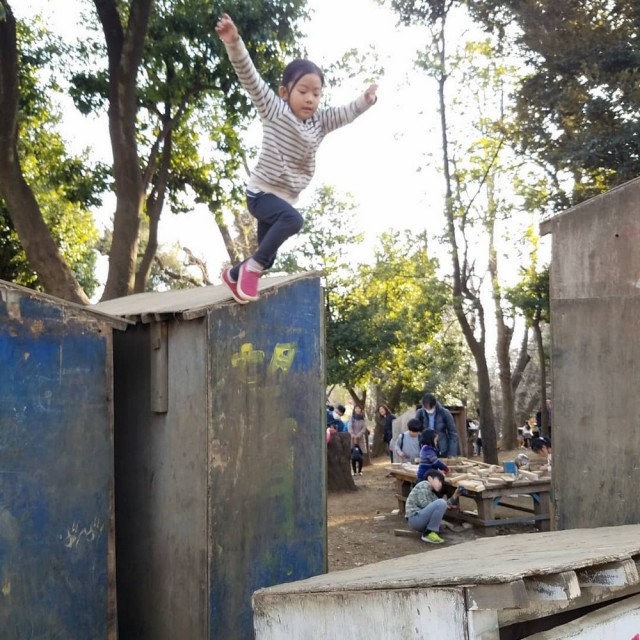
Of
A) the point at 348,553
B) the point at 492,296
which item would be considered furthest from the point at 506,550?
the point at 492,296

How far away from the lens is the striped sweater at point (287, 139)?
4.22 meters

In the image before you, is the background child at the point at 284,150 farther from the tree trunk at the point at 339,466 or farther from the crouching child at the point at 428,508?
the tree trunk at the point at 339,466

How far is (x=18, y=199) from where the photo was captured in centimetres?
885

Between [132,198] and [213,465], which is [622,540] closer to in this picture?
[213,465]

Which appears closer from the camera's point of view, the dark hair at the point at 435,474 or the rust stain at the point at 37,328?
the rust stain at the point at 37,328

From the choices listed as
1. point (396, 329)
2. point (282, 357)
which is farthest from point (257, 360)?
point (396, 329)

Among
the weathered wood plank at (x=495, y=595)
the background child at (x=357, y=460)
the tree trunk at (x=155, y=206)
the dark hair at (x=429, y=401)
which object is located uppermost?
the tree trunk at (x=155, y=206)

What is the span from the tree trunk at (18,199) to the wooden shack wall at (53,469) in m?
4.87

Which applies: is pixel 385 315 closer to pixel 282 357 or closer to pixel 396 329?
pixel 396 329

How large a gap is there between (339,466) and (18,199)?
6116 millimetres

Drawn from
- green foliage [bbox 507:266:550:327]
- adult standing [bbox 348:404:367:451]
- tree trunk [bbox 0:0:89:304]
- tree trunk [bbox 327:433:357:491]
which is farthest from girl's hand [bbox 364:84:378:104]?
adult standing [bbox 348:404:367:451]

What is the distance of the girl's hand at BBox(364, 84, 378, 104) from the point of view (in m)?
4.31

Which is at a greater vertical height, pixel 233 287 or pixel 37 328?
pixel 233 287

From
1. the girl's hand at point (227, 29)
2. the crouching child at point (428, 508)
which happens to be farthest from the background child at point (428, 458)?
the girl's hand at point (227, 29)
